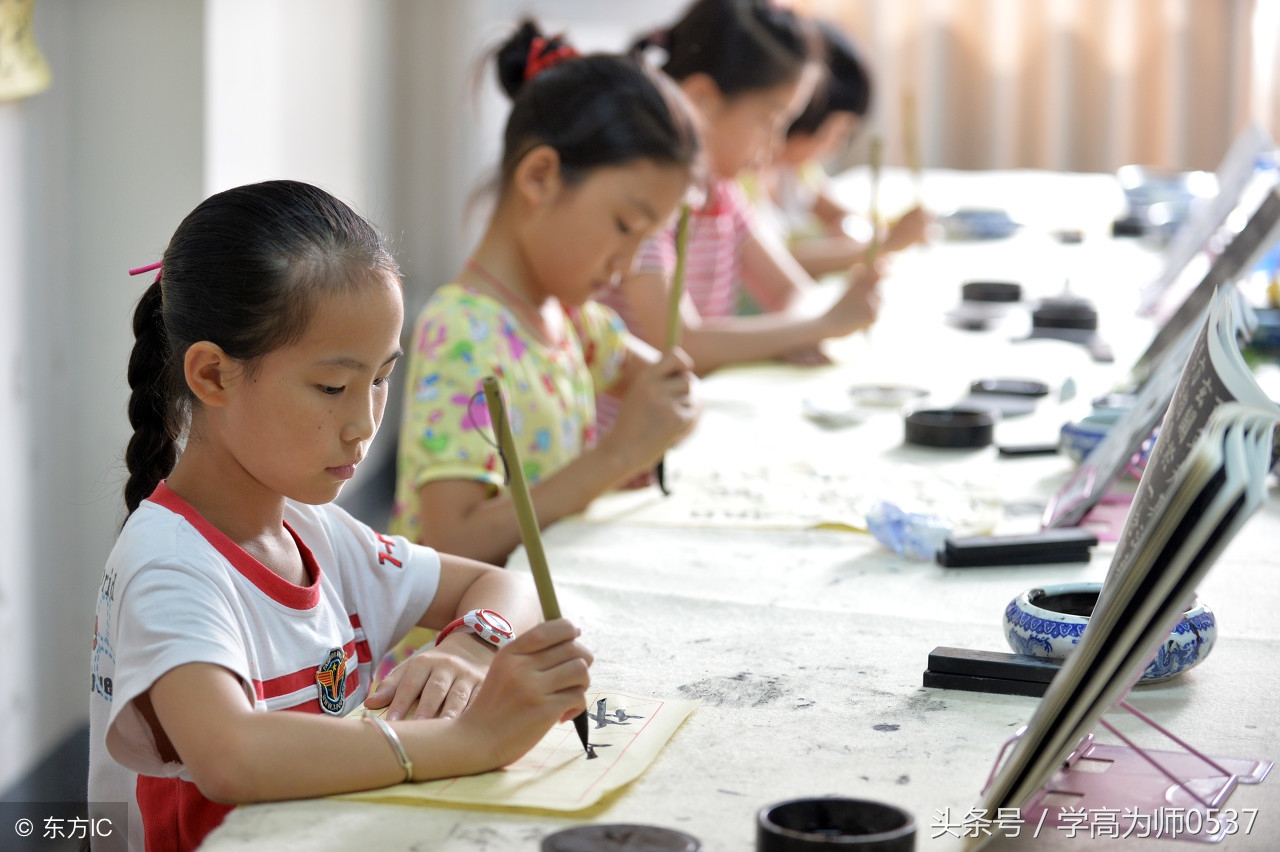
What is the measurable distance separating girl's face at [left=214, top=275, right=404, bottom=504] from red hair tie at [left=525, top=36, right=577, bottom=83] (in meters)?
0.79

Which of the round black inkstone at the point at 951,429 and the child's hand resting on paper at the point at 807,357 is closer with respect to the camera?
the round black inkstone at the point at 951,429

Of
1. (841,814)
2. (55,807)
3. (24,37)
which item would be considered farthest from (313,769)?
(24,37)

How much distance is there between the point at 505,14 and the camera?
3.70m

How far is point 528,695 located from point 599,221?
0.81 metres

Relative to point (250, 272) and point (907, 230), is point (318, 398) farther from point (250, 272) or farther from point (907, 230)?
point (907, 230)

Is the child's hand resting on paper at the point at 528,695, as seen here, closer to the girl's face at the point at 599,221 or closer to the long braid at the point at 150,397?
the long braid at the point at 150,397

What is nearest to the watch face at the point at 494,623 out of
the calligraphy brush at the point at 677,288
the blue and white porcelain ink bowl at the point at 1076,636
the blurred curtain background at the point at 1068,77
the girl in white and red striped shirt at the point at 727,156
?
the blue and white porcelain ink bowl at the point at 1076,636

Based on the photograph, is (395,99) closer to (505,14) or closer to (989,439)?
(505,14)

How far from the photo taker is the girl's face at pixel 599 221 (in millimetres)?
1451

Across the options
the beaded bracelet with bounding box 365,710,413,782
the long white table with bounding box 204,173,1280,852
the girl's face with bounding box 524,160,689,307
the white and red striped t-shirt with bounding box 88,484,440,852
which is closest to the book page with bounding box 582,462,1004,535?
the long white table with bounding box 204,173,1280,852

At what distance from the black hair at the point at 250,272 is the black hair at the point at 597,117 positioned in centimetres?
60

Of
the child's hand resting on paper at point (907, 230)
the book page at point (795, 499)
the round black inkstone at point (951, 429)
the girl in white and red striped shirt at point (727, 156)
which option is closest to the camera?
the book page at point (795, 499)

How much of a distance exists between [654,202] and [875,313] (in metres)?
0.73

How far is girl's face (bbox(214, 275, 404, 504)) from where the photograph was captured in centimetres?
82
